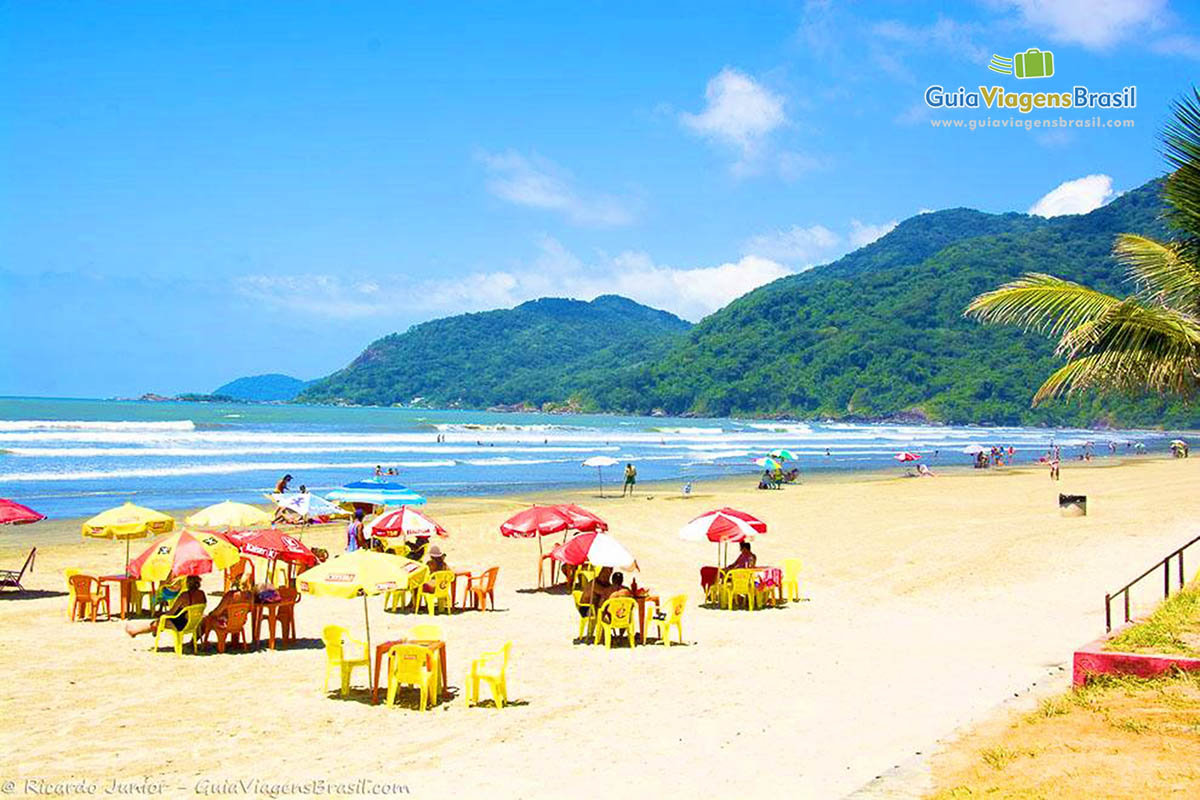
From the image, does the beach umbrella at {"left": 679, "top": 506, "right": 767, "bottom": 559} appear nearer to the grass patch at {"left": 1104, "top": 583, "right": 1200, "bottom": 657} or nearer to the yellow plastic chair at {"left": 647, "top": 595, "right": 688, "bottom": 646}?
the yellow plastic chair at {"left": 647, "top": 595, "right": 688, "bottom": 646}

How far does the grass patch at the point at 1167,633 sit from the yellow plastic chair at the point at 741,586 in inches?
208

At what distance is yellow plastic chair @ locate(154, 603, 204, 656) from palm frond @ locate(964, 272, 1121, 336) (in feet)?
28.2

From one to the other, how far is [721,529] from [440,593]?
393 centimetres

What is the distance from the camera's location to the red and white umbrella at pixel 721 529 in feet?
Result: 45.4

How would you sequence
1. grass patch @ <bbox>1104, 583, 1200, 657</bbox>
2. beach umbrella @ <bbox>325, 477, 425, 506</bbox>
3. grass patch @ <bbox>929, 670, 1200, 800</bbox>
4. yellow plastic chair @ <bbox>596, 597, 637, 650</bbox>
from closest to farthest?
grass patch @ <bbox>929, 670, 1200, 800</bbox>, grass patch @ <bbox>1104, 583, 1200, 657</bbox>, yellow plastic chair @ <bbox>596, 597, 637, 650</bbox>, beach umbrella @ <bbox>325, 477, 425, 506</bbox>

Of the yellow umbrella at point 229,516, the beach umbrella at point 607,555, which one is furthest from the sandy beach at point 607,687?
the yellow umbrella at point 229,516

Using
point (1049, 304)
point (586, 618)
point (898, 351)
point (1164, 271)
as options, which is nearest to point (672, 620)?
point (586, 618)

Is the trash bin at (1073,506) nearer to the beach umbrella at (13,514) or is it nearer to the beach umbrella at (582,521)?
the beach umbrella at (582,521)

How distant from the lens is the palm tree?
29.9ft

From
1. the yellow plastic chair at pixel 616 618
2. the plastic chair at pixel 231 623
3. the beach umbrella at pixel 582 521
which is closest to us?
the plastic chair at pixel 231 623

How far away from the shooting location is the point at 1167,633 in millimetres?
8680

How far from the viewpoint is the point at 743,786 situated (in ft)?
21.5

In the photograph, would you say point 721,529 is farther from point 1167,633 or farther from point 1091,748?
point 1091,748

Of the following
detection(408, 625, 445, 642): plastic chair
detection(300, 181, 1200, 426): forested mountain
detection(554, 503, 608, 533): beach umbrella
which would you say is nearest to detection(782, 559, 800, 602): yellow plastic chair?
detection(554, 503, 608, 533): beach umbrella
